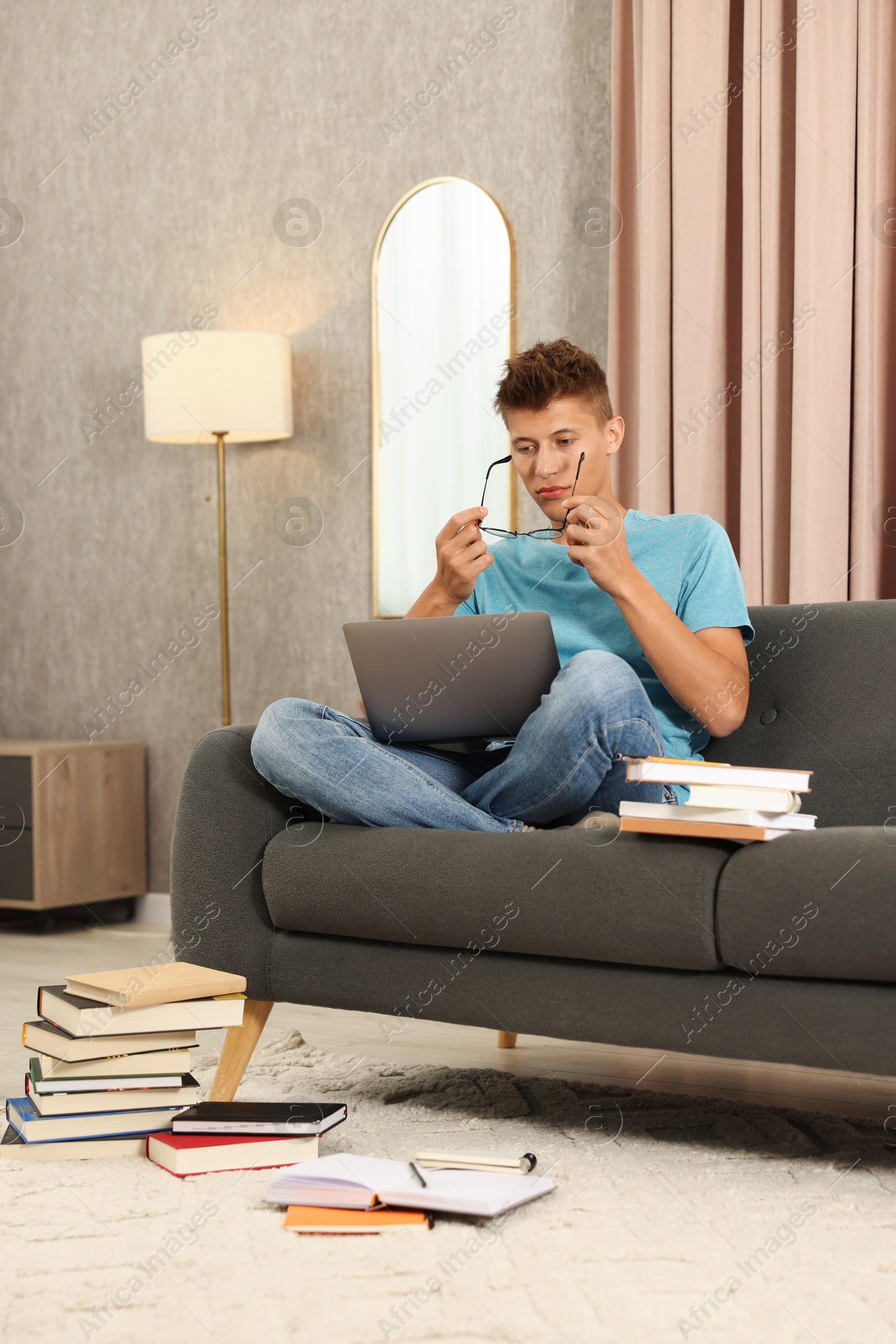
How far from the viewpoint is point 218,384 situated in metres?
3.25

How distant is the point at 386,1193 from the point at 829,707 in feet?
3.19

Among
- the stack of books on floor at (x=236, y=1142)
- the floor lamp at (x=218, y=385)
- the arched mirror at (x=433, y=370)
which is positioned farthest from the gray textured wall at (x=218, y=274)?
the stack of books on floor at (x=236, y=1142)

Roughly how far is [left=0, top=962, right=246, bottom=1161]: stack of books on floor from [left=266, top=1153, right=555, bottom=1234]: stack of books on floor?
0.87 ft

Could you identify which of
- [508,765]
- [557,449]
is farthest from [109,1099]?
[557,449]

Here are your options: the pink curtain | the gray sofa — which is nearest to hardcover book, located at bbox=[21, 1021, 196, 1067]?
the gray sofa

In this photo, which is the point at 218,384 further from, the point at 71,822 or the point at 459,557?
the point at 459,557

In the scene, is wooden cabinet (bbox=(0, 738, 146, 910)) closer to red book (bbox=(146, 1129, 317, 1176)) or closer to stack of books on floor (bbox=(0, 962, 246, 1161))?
stack of books on floor (bbox=(0, 962, 246, 1161))

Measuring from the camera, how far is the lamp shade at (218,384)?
3.24 metres

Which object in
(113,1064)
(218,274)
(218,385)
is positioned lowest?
(113,1064)

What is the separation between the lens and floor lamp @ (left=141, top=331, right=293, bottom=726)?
3.24 m

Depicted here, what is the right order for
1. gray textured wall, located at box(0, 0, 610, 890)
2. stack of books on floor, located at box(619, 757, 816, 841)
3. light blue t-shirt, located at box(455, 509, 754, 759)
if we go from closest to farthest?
stack of books on floor, located at box(619, 757, 816, 841) < light blue t-shirt, located at box(455, 509, 754, 759) < gray textured wall, located at box(0, 0, 610, 890)

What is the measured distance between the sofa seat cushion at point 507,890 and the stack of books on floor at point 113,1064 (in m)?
0.20

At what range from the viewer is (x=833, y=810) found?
72.9 inches

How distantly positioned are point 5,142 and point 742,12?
2.36 m
